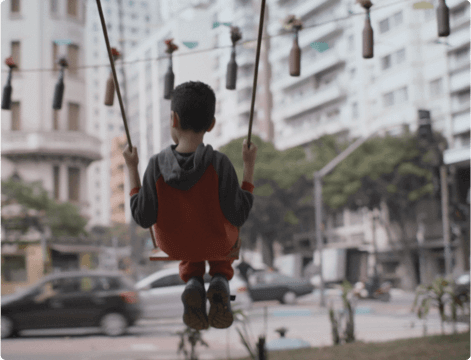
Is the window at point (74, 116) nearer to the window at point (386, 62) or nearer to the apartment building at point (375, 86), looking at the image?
the apartment building at point (375, 86)

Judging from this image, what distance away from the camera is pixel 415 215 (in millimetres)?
36625

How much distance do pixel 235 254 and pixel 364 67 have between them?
42.4 m

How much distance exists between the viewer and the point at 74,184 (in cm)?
3875

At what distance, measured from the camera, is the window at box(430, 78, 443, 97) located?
36781 mm

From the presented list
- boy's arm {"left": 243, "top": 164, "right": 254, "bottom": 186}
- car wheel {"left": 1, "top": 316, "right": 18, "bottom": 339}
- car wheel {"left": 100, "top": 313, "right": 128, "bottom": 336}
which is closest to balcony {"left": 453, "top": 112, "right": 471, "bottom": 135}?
car wheel {"left": 100, "top": 313, "right": 128, "bottom": 336}

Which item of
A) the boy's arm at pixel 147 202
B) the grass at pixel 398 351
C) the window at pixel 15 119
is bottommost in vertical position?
the grass at pixel 398 351

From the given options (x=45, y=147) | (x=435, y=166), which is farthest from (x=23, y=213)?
(x=435, y=166)

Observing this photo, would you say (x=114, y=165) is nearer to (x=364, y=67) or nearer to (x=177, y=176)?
(x=364, y=67)

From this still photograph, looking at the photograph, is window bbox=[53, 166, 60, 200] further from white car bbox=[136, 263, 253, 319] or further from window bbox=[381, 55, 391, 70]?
window bbox=[381, 55, 391, 70]

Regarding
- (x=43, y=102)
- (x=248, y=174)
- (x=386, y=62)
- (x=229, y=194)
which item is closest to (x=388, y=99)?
(x=386, y=62)

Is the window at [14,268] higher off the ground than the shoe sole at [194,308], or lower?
lower

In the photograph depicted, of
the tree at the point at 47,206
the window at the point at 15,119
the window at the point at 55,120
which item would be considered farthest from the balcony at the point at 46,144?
the tree at the point at 47,206

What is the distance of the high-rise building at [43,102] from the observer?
35.5m

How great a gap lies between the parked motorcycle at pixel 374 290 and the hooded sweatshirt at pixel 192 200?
2174 centimetres
